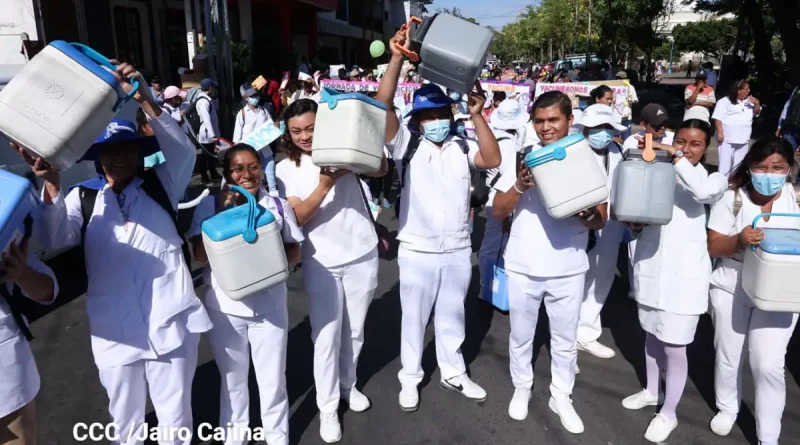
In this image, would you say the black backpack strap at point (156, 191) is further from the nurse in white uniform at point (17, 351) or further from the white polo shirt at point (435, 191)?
the white polo shirt at point (435, 191)

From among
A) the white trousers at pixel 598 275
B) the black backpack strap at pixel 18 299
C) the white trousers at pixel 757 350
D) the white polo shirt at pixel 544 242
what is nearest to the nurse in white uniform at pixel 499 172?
the white polo shirt at pixel 544 242

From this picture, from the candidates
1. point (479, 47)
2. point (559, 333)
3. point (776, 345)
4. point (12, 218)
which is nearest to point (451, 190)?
point (479, 47)

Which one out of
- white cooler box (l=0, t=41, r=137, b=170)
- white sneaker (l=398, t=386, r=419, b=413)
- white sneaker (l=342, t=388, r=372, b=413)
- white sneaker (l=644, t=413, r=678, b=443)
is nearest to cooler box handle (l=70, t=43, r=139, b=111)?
white cooler box (l=0, t=41, r=137, b=170)

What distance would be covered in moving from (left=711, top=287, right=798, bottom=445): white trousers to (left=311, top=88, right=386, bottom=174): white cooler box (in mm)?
1891

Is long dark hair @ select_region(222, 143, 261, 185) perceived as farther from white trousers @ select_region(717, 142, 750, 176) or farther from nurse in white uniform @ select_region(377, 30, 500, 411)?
white trousers @ select_region(717, 142, 750, 176)

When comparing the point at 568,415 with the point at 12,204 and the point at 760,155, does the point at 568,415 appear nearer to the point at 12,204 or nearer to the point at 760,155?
the point at 760,155

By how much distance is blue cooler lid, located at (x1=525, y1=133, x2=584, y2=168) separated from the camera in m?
2.55

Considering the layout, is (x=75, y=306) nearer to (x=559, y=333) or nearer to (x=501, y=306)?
(x=501, y=306)

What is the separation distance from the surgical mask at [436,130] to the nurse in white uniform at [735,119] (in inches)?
267

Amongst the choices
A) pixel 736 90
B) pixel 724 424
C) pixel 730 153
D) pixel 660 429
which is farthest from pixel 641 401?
pixel 736 90

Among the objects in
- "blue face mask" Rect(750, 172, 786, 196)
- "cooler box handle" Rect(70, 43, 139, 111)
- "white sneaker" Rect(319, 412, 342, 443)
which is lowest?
"white sneaker" Rect(319, 412, 342, 443)

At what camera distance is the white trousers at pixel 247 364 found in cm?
263

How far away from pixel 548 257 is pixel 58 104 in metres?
2.19

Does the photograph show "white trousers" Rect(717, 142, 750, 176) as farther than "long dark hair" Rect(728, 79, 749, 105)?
Yes
